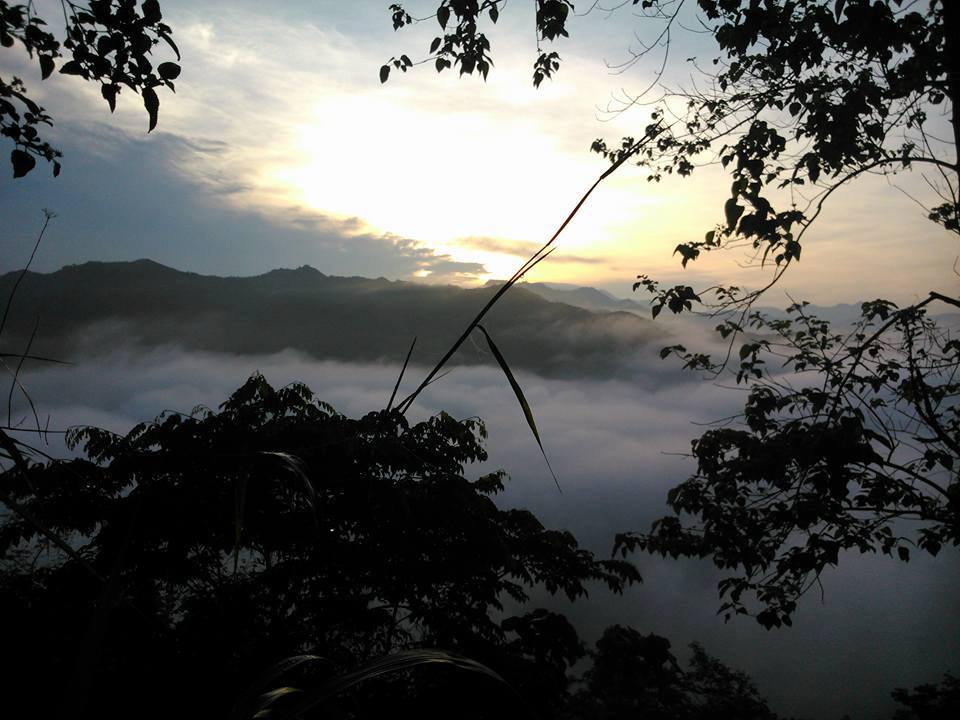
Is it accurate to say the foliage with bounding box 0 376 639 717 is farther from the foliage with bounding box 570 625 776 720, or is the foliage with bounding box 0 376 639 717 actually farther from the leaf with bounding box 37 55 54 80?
the leaf with bounding box 37 55 54 80

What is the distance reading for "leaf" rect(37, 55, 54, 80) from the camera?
2.45 meters

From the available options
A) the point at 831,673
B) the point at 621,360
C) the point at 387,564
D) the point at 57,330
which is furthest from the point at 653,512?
the point at 57,330

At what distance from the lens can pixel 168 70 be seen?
2277 millimetres

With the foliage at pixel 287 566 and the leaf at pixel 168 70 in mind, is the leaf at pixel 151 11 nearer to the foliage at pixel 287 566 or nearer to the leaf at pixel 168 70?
the leaf at pixel 168 70

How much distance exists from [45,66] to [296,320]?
162 meters

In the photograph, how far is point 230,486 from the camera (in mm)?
4609

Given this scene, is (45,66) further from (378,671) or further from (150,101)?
(378,671)

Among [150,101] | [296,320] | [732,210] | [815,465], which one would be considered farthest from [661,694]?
[296,320]

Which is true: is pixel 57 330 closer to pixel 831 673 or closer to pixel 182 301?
pixel 182 301

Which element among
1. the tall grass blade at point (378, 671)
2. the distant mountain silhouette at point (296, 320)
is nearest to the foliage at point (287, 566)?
the tall grass blade at point (378, 671)

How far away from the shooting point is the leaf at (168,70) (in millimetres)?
2258

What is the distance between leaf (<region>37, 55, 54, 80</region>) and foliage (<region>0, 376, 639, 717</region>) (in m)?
1.80

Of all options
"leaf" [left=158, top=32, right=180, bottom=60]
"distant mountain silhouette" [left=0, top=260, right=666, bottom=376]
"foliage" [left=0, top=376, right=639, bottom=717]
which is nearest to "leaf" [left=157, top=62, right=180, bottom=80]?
"leaf" [left=158, top=32, right=180, bottom=60]

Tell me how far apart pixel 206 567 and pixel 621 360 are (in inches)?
6389
